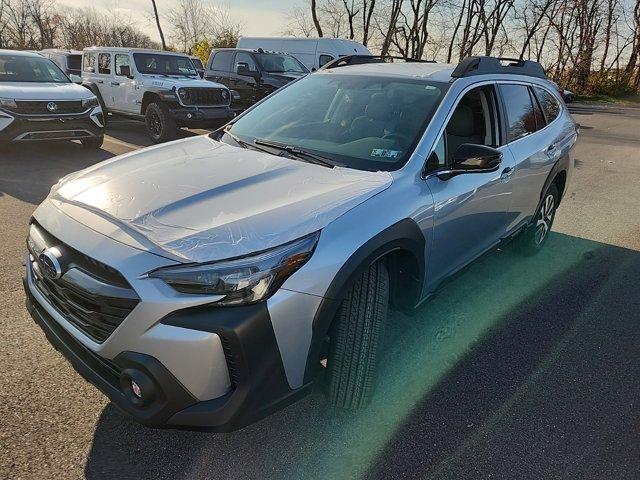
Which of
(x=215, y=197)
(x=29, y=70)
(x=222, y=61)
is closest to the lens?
(x=215, y=197)

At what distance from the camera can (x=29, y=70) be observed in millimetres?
8305

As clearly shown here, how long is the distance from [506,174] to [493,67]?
793 mm

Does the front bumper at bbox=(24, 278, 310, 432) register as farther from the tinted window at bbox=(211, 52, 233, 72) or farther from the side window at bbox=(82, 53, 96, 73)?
the tinted window at bbox=(211, 52, 233, 72)

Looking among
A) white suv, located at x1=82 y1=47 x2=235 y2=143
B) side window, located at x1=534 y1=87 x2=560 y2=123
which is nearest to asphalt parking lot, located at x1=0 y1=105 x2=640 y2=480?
side window, located at x1=534 y1=87 x2=560 y2=123

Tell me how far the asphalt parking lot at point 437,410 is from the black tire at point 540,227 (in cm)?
54

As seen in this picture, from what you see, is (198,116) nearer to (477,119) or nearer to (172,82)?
(172,82)

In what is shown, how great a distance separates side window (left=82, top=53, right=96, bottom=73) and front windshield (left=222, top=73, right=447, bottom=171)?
967cm

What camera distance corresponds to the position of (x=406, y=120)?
9.56ft

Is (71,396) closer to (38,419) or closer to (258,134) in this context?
(38,419)

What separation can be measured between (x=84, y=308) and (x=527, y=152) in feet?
10.7

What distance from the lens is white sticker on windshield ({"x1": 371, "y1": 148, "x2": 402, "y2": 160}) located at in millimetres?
2682

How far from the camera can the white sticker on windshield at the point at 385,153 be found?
268cm

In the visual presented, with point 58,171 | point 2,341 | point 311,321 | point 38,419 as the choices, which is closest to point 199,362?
point 311,321

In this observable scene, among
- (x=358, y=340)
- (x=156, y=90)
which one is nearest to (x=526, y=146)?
(x=358, y=340)
